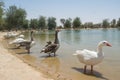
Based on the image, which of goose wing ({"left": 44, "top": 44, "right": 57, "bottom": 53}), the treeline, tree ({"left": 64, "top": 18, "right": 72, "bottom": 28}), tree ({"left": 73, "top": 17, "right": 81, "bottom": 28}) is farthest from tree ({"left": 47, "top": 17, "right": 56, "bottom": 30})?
goose wing ({"left": 44, "top": 44, "right": 57, "bottom": 53})

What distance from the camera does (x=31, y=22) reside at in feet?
432

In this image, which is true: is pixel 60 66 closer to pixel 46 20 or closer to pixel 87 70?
pixel 87 70

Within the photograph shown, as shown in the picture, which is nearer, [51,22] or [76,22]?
[51,22]

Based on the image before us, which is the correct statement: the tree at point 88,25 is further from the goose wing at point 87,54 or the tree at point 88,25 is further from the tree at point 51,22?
the goose wing at point 87,54

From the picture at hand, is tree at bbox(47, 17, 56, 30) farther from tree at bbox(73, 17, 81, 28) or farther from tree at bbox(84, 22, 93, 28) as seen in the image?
tree at bbox(84, 22, 93, 28)

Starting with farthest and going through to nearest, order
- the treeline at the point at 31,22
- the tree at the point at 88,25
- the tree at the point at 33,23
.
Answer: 1. the tree at the point at 88,25
2. the tree at the point at 33,23
3. the treeline at the point at 31,22

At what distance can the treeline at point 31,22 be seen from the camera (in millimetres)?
89938

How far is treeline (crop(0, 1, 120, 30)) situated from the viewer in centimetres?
8994

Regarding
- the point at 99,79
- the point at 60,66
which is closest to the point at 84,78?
the point at 99,79

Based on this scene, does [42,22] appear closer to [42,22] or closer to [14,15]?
[42,22]

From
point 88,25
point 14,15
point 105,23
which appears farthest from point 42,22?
point 105,23

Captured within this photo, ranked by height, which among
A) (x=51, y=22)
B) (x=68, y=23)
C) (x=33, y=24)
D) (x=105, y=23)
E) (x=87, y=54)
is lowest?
(x=87, y=54)

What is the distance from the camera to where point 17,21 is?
301 ft

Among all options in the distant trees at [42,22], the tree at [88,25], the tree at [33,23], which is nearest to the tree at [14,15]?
the tree at [33,23]
